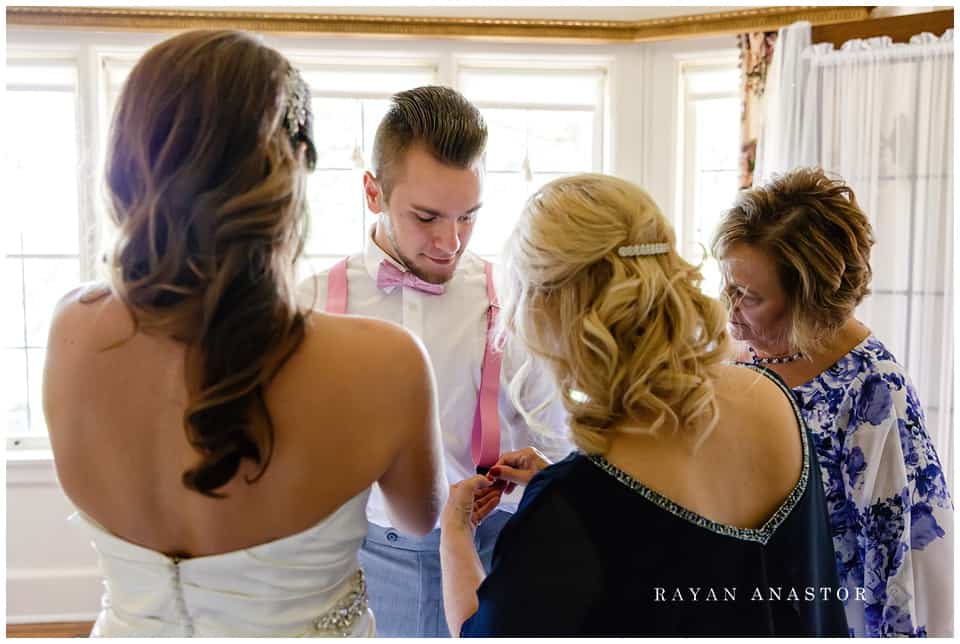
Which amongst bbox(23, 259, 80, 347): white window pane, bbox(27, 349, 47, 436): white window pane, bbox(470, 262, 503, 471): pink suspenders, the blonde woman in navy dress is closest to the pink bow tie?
bbox(470, 262, 503, 471): pink suspenders

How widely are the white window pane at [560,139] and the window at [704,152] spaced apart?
1.45 feet

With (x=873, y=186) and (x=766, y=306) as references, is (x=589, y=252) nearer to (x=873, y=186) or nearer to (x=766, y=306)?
(x=766, y=306)

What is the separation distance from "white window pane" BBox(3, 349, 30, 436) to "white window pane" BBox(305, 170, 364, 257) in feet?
4.85

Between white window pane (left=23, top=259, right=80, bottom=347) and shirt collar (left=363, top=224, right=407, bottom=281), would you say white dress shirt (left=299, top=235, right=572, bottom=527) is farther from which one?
white window pane (left=23, top=259, right=80, bottom=347)

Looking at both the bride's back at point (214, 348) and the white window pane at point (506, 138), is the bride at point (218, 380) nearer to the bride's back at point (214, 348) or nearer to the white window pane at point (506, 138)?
the bride's back at point (214, 348)

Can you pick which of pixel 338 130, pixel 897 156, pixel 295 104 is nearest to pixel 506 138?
pixel 338 130

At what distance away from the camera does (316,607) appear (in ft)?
3.69

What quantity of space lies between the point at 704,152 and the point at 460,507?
293cm

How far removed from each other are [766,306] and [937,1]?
82.8 inches

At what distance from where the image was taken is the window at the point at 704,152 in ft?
12.1

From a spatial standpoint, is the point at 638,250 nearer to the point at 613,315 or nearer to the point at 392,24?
the point at 613,315

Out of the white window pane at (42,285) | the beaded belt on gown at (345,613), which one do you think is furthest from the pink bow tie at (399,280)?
the white window pane at (42,285)

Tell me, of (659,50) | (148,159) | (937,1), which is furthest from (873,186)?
(148,159)

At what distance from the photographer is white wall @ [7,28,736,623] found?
3500 millimetres
